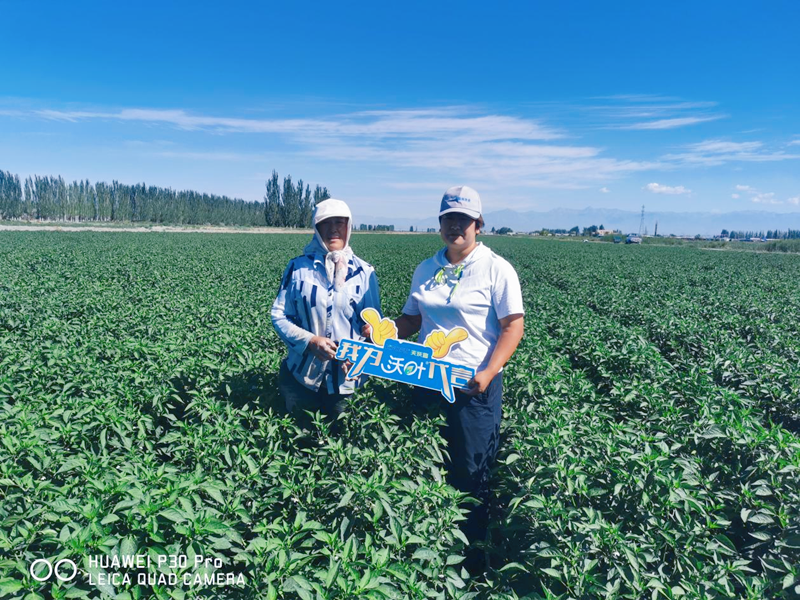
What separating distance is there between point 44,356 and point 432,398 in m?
4.45

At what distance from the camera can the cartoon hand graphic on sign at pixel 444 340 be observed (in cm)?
304

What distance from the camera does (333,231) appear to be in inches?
130

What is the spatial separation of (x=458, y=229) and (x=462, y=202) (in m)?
0.18

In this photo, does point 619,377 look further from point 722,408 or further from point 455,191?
point 455,191

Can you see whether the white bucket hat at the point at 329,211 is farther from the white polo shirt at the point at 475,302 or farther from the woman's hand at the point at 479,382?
the woman's hand at the point at 479,382

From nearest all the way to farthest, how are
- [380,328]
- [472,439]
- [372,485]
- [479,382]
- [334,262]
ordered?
[372,485]
[479,382]
[380,328]
[472,439]
[334,262]

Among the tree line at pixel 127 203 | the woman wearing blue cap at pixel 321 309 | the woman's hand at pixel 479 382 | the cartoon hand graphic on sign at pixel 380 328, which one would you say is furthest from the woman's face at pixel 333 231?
the tree line at pixel 127 203

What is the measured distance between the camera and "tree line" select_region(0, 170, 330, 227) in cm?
8850

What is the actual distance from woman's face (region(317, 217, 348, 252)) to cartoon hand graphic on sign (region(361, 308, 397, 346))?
→ 0.57 meters

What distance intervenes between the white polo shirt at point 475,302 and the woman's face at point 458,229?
93 mm

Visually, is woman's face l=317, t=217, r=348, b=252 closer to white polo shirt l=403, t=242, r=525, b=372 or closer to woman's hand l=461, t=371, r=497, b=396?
white polo shirt l=403, t=242, r=525, b=372

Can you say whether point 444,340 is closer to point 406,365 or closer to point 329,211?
point 406,365

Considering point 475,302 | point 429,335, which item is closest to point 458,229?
point 475,302

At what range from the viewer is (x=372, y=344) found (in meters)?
3.11
